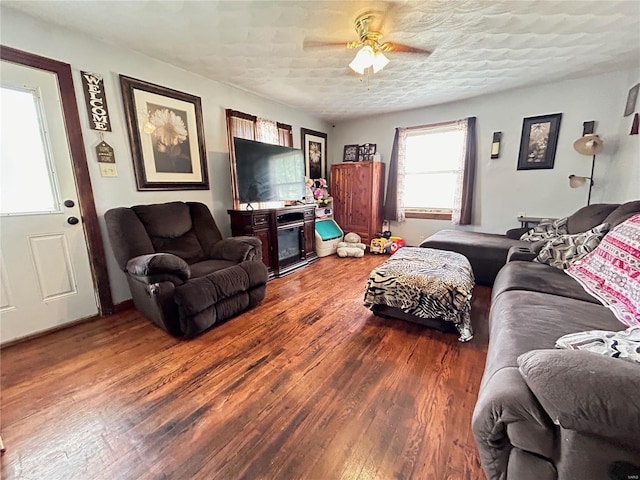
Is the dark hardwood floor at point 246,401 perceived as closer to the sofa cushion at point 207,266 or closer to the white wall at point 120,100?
the sofa cushion at point 207,266

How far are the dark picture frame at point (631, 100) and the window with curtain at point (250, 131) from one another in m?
4.01

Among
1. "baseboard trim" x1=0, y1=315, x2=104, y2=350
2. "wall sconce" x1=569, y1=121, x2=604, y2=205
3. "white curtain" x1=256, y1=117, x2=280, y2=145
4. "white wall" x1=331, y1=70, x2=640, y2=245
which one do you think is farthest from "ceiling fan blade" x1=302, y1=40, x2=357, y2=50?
"baseboard trim" x1=0, y1=315, x2=104, y2=350

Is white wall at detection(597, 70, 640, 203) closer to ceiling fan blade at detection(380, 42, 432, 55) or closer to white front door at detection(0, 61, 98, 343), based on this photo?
ceiling fan blade at detection(380, 42, 432, 55)

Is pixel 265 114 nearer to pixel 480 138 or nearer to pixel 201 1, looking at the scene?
pixel 201 1

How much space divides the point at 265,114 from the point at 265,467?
383 cm

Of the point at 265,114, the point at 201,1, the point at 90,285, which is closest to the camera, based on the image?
the point at 201,1

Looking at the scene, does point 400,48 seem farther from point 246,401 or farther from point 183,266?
point 246,401

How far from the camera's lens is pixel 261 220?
3.14m

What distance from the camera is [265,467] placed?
1069 mm

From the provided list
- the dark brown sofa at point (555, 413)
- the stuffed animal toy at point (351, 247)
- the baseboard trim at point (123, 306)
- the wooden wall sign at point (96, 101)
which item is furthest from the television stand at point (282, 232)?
the dark brown sofa at point (555, 413)

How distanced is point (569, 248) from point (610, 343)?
5.26 ft

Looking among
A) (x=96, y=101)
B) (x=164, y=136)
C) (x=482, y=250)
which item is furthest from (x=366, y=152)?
(x=96, y=101)

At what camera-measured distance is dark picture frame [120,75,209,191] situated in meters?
2.44

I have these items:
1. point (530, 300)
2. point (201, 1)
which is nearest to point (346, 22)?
point (201, 1)
